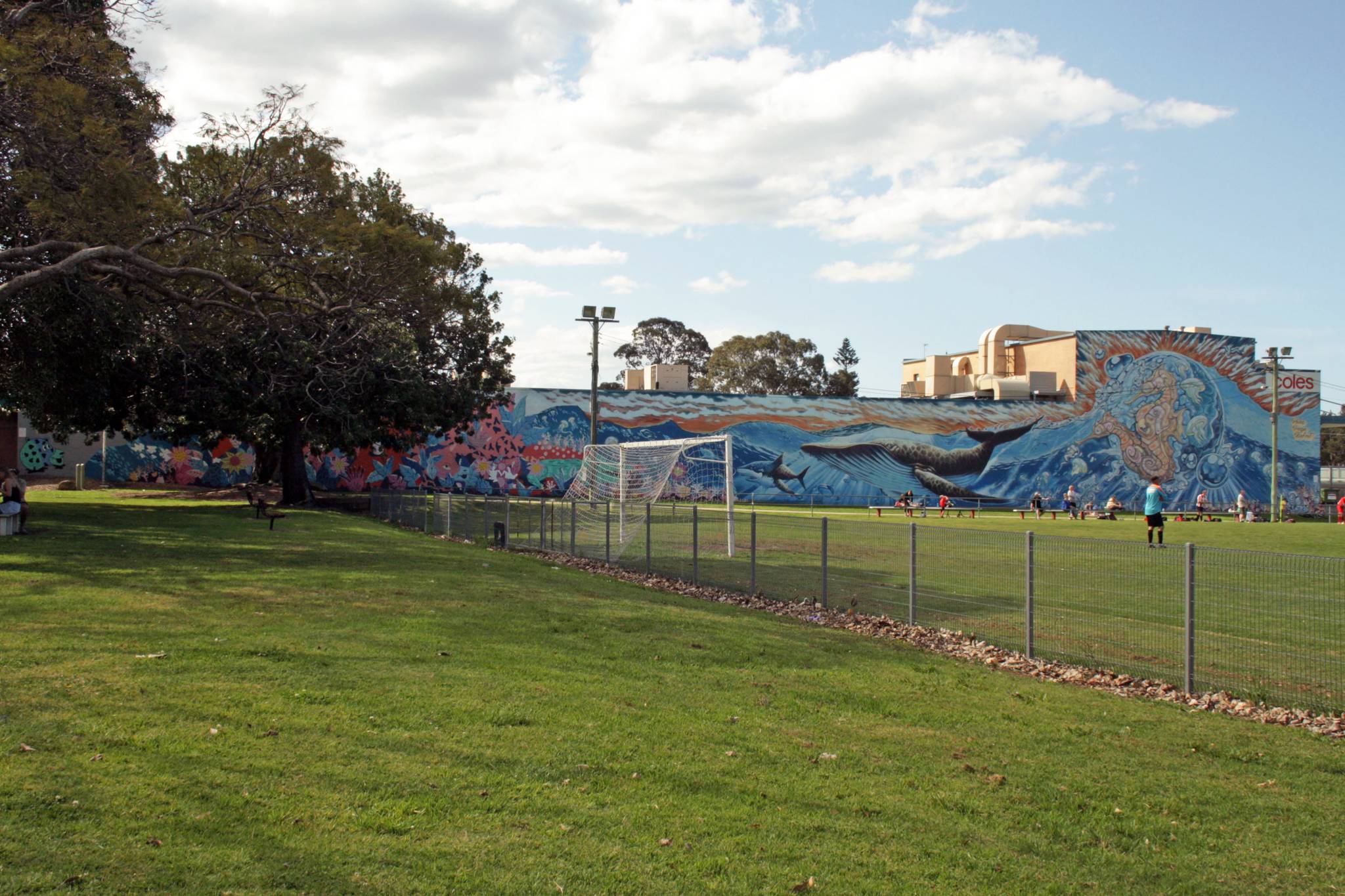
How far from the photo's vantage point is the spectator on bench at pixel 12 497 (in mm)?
17828


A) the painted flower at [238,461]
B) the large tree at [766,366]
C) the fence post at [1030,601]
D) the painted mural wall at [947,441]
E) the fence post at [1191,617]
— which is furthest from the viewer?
the large tree at [766,366]

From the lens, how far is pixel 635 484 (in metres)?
31.2

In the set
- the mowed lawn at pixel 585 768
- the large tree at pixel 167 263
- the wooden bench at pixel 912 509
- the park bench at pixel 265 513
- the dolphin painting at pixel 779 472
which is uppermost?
the large tree at pixel 167 263

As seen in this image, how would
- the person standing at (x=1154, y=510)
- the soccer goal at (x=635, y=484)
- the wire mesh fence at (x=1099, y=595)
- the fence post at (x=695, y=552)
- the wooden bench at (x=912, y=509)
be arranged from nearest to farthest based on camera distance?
the wire mesh fence at (x=1099, y=595) < the fence post at (x=695, y=552) < the soccer goal at (x=635, y=484) < the person standing at (x=1154, y=510) < the wooden bench at (x=912, y=509)

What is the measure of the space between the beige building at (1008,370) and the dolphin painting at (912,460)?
165 inches

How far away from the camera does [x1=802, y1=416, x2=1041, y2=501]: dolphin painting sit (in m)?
60.7

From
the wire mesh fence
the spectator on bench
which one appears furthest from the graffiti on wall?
the wire mesh fence

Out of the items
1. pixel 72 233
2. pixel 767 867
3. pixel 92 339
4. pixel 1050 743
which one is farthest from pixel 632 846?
pixel 92 339

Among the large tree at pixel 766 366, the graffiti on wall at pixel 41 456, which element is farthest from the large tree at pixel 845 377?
the graffiti on wall at pixel 41 456

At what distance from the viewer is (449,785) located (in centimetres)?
565

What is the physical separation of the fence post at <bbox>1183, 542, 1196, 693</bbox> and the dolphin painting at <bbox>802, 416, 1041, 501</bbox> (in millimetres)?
51318

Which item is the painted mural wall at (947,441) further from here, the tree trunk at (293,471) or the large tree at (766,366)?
the large tree at (766,366)

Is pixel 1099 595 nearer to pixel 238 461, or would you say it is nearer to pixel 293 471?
pixel 293 471

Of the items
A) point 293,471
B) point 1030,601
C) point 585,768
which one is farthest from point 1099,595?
point 293,471
